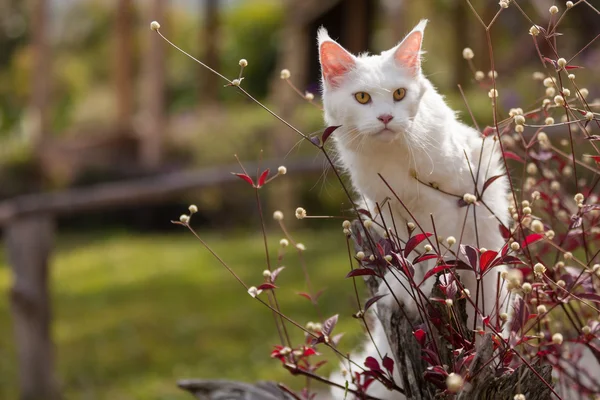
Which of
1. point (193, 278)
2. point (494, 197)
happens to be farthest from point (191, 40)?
point (494, 197)

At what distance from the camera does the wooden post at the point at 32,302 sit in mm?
4301

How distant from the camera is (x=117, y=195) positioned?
195 inches

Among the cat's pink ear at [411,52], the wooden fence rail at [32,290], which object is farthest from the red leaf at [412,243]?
the wooden fence rail at [32,290]

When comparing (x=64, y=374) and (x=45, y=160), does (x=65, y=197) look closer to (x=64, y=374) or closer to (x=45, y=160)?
(x=64, y=374)

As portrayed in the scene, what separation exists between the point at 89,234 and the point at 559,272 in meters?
9.09

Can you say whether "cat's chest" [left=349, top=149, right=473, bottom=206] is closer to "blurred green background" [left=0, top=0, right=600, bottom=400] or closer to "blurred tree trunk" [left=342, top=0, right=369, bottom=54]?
"blurred green background" [left=0, top=0, right=600, bottom=400]

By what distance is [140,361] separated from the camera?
5.27 m

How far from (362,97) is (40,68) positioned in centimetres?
855

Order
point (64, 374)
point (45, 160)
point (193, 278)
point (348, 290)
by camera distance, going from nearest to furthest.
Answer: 1. point (64, 374)
2. point (348, 290)
3. point (193, 278)
4. point (45, 160)

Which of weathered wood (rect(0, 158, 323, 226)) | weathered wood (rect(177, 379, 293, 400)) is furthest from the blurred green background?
weathered wood (rect(177, 379, 293, 400))

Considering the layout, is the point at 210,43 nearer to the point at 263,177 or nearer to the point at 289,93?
the point at 289,93

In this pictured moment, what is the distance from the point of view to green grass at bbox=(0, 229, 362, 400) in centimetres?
496

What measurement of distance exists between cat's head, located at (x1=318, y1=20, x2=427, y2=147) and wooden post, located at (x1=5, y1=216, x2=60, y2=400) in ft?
9.32

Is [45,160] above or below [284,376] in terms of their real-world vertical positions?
above
